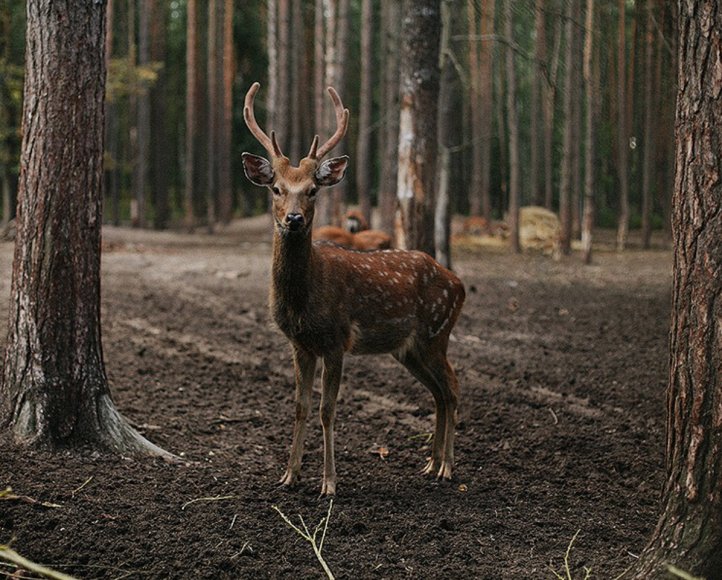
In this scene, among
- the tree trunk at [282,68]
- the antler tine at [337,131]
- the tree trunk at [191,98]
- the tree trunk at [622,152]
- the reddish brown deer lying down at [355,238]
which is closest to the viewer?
the antler tine at [337,131]

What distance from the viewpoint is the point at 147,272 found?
46.0 feet

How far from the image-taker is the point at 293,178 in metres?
4.96

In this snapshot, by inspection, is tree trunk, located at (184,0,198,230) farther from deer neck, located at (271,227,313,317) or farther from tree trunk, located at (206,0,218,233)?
deer neck, located at (271,227,313,317)

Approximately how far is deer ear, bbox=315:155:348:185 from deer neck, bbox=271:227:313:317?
0.31 metres

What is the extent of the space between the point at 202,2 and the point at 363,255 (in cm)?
3055

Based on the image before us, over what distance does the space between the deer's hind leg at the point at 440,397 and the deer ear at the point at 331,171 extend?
1303mm

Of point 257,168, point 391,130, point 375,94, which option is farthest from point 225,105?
point 257,168

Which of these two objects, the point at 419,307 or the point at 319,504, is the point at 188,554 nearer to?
the point at 319,504

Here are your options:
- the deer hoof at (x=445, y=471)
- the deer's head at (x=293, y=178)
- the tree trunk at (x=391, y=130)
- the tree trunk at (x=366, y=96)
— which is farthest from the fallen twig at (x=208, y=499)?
the tree trunk at (x=366, y=96)

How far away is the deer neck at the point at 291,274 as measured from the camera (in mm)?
5105

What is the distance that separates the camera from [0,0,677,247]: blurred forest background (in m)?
17.7

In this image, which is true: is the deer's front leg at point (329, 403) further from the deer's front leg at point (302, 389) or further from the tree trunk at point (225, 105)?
the tree trunk at point (225, 105)

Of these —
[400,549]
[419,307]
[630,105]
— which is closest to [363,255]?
[419,307]

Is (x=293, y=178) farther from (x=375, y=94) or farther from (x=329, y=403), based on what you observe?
(x=375, y=94)
